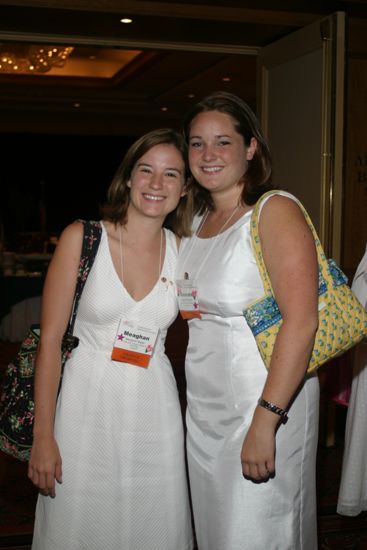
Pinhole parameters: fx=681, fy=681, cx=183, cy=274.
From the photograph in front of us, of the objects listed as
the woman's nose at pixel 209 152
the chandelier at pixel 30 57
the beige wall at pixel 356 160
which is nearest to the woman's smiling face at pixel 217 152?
the woman's nose at pixel 209 152

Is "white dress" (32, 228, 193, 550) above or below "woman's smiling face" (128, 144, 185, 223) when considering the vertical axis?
below

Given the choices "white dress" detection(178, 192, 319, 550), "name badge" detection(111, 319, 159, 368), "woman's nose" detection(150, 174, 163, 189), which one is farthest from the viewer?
"woman's nose" detection(150, 174, 163, 189)

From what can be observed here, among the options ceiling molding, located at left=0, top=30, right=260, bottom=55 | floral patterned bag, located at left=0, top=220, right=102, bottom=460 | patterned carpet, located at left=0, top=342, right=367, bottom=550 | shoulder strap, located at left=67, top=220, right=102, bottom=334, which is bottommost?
patterned carpet, located at left=0, top=342, right=367, bottom=550

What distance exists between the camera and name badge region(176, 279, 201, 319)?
2.04 m

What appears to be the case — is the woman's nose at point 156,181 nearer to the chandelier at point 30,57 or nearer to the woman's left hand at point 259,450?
the woman's left hand at point 259,450

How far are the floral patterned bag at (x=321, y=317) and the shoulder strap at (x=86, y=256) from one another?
48cm

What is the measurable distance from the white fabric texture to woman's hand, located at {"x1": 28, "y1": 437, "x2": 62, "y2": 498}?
135 centimetres

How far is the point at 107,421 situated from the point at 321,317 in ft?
2.30

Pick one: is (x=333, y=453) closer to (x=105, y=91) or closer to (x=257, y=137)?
(x=257, y=137)

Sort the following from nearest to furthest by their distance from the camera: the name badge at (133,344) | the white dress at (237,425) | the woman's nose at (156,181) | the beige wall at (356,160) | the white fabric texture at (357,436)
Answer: the white dress at (237,425) < the name badge at (133,344) < the woman's nose at (156,181) < the white fabric texture at (357,436) < the beige wall at (356,160)

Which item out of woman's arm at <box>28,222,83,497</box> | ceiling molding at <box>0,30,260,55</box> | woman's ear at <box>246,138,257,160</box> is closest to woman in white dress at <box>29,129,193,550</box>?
woman's arm at <box>28,222,83,497</box>

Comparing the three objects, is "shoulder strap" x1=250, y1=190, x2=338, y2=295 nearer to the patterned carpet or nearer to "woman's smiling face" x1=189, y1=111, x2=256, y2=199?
"woman's smiling face" x1=189, y1=111, x2=256, y2=199

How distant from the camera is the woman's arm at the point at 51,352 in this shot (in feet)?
6.51

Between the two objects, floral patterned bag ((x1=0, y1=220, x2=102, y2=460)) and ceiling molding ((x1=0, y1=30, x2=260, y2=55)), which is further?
ceiling molding ((x1=0, y1=30, x2=260, y2=55))
